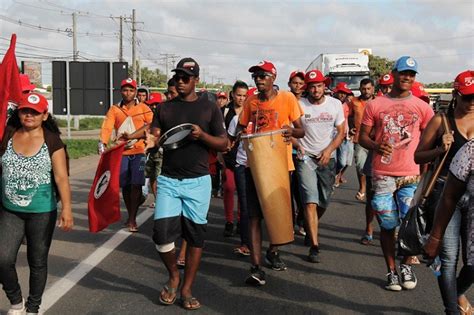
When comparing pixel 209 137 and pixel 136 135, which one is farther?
pixel 136 135

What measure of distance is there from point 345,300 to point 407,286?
2.22 ft

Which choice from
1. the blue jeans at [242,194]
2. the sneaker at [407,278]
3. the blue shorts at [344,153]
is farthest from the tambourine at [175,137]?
the blue shorts at [344,153]

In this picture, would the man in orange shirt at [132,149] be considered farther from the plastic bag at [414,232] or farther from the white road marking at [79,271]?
the plastic bag at [414,232]

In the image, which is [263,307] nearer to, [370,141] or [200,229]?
[200,229]

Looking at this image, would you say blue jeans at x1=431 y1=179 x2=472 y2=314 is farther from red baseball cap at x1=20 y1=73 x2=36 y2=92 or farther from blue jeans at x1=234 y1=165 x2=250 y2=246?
red baseball cap at x1=20 y1=73 x2=36 y2=92

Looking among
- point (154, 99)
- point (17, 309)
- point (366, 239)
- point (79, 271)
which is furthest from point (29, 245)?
point (154, 99)

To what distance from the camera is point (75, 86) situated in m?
21.5

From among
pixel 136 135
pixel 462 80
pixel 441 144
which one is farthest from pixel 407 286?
pixel 136 135

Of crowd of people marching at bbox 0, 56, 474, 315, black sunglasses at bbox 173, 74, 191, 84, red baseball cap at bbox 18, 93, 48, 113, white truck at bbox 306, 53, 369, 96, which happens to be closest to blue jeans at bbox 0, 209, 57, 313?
crowd of people marching at bbox 0, 56, 474, 315

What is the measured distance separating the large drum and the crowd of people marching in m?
0.09

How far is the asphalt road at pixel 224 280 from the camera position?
16.0 ft

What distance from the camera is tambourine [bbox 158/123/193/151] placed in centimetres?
476

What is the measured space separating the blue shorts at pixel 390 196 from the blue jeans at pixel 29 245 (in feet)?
9.36

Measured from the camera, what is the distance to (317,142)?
6.77 metres
